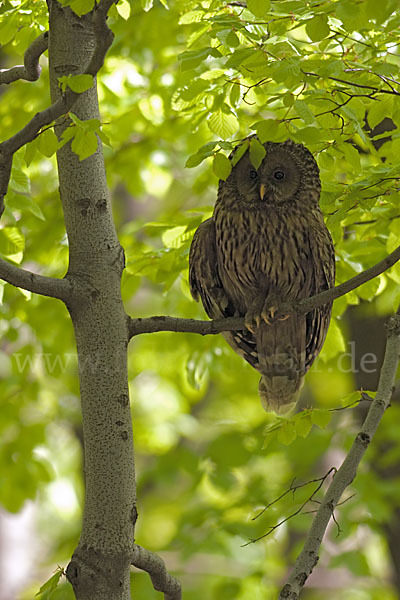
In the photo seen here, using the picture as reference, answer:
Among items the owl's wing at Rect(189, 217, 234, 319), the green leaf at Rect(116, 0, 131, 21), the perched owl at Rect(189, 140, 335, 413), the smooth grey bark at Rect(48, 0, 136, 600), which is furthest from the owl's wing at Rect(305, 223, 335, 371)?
the green leaf at Rect(116, 0, 131, 21)

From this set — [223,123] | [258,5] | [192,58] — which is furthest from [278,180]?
[258,5]

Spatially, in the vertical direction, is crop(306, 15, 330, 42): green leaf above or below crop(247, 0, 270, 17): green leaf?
above

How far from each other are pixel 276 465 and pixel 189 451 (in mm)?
6352

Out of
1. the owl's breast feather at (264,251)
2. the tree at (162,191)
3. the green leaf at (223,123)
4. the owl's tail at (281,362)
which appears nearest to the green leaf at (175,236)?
the tree at (162,191)

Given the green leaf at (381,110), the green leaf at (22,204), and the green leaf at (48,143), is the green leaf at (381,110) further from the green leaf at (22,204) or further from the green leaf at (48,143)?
the green leaf at (22,204)

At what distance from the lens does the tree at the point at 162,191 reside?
1.85 metres

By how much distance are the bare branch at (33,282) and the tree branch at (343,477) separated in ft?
2.99

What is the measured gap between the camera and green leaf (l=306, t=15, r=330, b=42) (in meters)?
1.92

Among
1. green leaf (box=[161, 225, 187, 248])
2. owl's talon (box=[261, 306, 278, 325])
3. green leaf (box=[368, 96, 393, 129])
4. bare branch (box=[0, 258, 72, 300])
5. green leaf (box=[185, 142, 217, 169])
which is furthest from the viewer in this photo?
green leaf (box=[161, 225, 187, 248])

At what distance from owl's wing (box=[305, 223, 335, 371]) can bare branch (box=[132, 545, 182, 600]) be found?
1021 mm

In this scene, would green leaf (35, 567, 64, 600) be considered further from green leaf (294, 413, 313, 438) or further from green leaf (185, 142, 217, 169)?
green leaf (185, 142, 217, 169)

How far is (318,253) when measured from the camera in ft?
8.31

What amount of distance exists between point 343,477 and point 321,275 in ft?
2.66

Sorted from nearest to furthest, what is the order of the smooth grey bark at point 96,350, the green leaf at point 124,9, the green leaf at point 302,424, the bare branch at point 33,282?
the bare branch at point 33,282
the smooth grey bark at point 96,350
the green leaf at point 302,424
the green leaf at point 124,9
